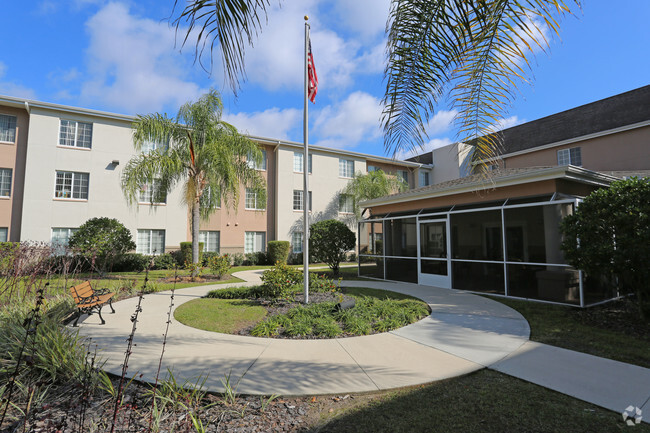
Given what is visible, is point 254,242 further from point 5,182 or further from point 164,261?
point 5,182

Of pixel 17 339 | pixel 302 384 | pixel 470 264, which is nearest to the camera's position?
pixel 302 384

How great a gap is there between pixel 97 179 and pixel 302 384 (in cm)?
2095

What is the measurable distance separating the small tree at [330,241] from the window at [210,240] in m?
9.75

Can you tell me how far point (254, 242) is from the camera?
23953 millimetres

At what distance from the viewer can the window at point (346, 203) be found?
2675cm

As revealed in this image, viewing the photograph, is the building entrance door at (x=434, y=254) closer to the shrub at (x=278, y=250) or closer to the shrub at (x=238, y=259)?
the shrub at (x=278, y=250)

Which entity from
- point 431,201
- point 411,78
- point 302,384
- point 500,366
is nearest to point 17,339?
point 302,384

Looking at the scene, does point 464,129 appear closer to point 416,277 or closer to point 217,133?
point 416,277

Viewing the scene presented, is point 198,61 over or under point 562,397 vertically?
over

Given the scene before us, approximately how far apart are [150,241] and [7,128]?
32.2ft

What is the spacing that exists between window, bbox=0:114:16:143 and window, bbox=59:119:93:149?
2.29 m

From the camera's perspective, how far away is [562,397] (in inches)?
142

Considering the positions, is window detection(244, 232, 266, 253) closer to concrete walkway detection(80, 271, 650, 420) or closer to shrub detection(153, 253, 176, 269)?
shrub detection(153, 253, 176, 269)

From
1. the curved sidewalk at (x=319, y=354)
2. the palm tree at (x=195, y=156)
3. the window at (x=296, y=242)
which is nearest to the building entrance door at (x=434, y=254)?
the curved sidewalk at (x=319, y=354)
